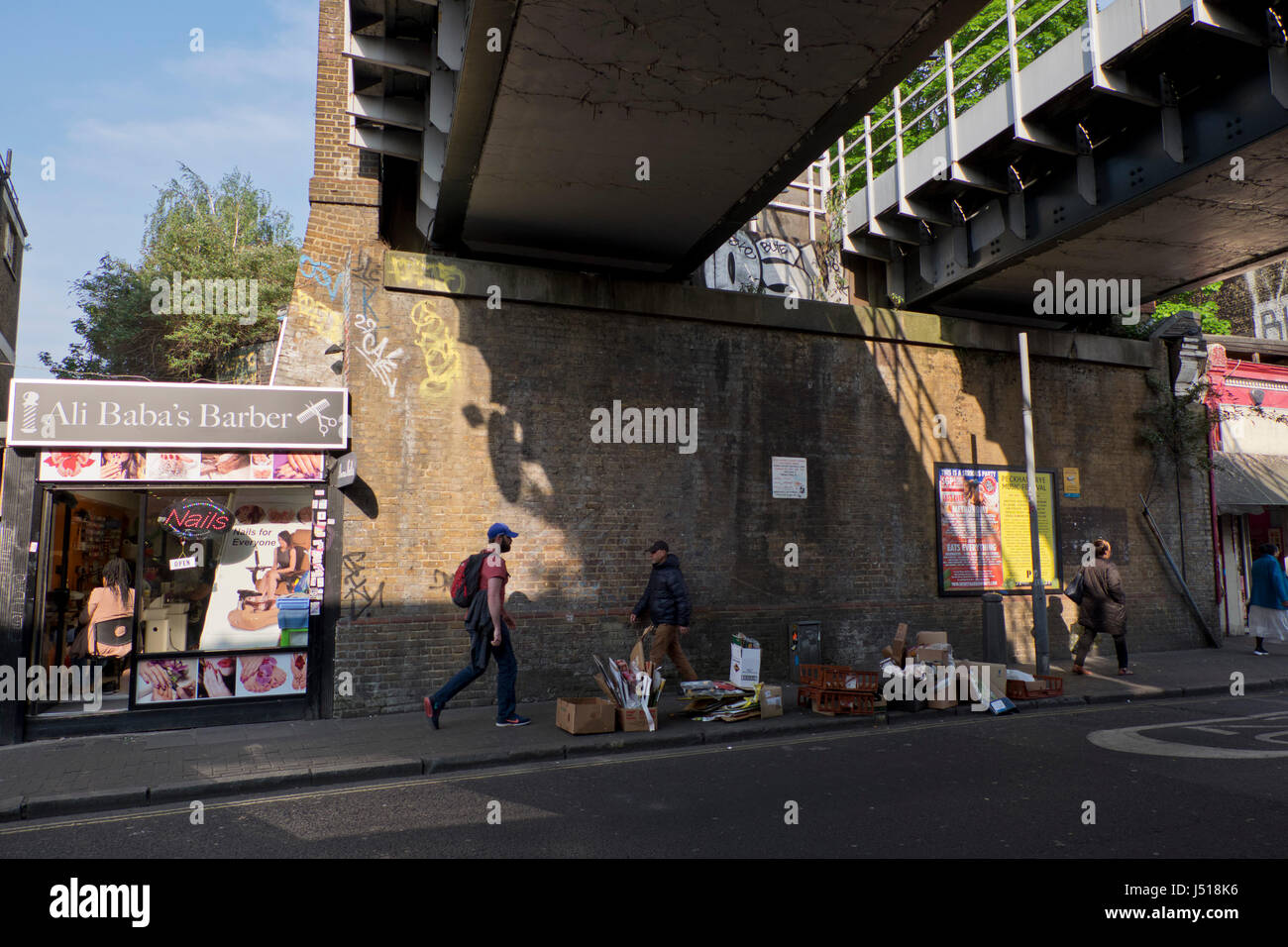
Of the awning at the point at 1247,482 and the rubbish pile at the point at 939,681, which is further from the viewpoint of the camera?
the awning at the point at 1247,482

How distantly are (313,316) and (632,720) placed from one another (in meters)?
7.62

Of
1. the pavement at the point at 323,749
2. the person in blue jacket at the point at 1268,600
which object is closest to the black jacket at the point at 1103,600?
the pavement at the point at 323,749

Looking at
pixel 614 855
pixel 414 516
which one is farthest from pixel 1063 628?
pixel 614 855

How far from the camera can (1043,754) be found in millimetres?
7438

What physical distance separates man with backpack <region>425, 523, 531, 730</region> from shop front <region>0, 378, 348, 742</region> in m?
2.10

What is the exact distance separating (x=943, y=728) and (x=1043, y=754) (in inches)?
59.3

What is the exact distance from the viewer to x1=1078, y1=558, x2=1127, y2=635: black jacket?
39.5 feet

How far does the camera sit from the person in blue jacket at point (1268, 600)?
46.3 feet

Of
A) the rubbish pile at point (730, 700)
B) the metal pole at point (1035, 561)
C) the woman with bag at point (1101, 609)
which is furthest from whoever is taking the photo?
the woman with bag at point (1101, 609)

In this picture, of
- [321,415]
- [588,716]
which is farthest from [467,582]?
[321,415]

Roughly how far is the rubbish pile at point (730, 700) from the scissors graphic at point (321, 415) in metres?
5.17

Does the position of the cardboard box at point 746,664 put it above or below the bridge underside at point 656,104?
below

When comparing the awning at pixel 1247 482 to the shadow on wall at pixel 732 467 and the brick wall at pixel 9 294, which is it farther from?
the brick wall at pixel 9 294

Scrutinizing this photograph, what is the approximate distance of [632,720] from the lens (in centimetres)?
862
